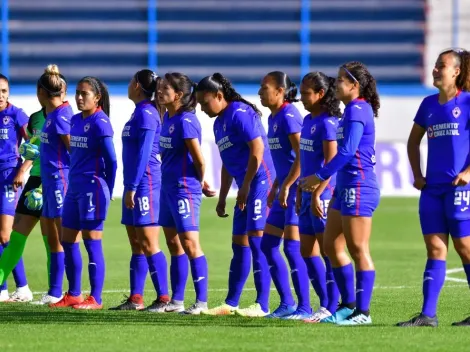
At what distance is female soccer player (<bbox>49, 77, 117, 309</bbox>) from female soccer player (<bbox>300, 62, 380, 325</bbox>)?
2.12 meters

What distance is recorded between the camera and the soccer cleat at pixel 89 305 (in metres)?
10.2

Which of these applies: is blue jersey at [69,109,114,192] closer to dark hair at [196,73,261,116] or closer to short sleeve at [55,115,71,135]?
short sleeve at [55,115,71,135]

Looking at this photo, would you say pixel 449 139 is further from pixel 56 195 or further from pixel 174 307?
pixel 56 195

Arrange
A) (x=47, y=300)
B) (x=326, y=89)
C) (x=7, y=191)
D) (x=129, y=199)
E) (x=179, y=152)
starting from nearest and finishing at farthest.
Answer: (x=326, y=89)
(x=179, y=152)
(x=129, y=199)
(x=47, y=300)
(x=7, y=191)

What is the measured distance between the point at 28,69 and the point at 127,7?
265 cm

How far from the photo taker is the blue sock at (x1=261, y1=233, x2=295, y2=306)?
9.58 meters

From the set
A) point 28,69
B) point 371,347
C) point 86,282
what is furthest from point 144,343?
point 28,69

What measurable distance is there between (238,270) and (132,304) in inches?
41.8

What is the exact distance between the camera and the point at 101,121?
1020cm

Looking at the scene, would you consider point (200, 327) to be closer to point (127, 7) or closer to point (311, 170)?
point (311, 170)

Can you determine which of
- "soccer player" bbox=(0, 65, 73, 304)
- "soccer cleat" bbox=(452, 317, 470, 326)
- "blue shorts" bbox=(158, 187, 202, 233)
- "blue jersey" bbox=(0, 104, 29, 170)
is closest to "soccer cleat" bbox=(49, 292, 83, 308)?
"soccer player" bbox=(0, 65, 73, 304)

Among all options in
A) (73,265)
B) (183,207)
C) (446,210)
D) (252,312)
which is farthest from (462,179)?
(73,265)

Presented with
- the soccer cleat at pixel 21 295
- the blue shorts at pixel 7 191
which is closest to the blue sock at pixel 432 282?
the soccer cleat at pixel 21 295

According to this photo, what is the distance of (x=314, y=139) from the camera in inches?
363
